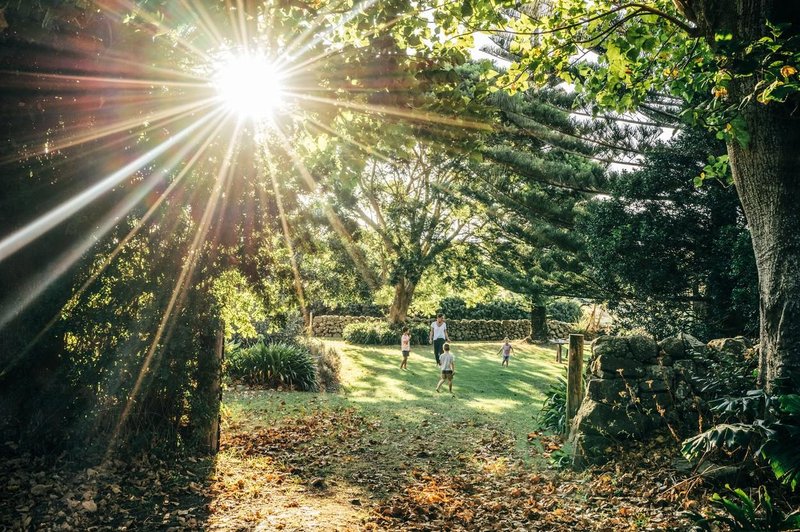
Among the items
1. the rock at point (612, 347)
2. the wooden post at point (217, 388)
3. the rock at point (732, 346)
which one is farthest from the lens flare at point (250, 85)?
the rock at point (732, 346)

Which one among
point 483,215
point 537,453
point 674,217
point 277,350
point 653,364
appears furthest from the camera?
point 483,215

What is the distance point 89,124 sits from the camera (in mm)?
5270

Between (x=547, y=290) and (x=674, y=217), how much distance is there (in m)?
7.55

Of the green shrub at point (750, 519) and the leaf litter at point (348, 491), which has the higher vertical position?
the green shrub at point (750, 519)

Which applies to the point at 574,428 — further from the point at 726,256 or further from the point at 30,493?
the point at 30,493

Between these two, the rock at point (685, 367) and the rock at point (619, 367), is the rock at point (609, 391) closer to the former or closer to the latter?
the rock at point (619, 367)

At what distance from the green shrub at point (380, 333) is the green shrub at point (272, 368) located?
11223mm

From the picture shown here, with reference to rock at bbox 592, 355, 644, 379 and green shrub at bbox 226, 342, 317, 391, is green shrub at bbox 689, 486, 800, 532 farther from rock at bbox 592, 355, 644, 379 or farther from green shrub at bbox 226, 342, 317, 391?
green shrub at bbox 226, 342, 317, 391

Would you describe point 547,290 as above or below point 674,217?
below

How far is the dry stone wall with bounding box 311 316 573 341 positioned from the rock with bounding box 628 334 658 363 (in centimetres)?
2038

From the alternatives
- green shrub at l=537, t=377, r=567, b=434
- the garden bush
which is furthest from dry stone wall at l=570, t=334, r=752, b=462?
the garden bush

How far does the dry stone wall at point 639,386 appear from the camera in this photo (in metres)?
6.34

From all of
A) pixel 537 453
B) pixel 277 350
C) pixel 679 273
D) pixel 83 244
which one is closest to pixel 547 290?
pixel 679 273

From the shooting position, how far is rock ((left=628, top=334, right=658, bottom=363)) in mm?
6789
